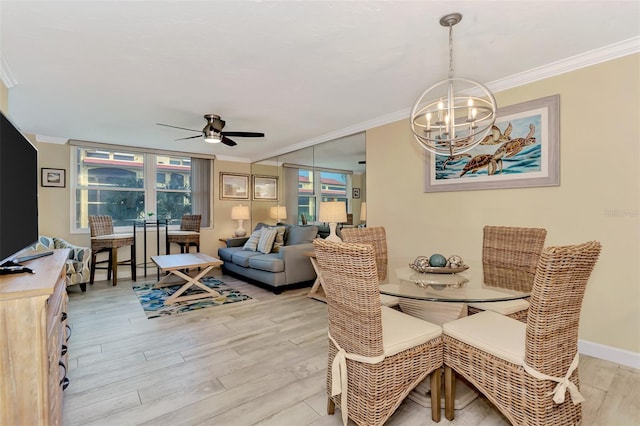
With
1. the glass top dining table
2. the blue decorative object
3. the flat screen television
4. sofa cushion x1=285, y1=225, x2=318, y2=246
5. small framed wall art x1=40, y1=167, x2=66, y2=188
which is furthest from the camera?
sofa cushion x1=285, y1=225, x2=318, y2=246

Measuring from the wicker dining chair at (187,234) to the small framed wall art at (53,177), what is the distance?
180 centimetres

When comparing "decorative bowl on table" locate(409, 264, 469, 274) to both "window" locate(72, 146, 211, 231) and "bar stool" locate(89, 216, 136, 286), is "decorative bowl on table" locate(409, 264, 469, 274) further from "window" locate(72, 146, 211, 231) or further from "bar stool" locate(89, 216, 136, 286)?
"window" locate(72, 146, 211, 231)

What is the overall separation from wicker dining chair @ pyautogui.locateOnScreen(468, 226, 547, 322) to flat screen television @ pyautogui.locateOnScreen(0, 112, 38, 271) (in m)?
2.73

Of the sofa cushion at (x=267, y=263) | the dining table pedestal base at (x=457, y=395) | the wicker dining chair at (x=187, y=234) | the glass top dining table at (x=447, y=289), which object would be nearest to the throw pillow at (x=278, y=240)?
the sofa cushion at (x=267, y=263)

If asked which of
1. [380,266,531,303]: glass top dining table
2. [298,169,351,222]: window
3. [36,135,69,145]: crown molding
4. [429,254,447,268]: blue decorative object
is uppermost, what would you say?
[36,135,69,145]: crown molding

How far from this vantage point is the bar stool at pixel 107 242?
15.9ft

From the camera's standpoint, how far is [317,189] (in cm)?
519

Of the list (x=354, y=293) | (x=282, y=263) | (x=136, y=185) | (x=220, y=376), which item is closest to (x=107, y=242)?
(x=136, y=185)

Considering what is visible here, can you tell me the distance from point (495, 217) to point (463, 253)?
1.57ft

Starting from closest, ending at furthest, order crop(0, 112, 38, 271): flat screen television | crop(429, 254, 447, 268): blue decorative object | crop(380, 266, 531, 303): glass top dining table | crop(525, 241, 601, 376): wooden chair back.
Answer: crop(525, 241, 601, 376): wooden chair back, crop(0, 112, 38, 271): flat screen television, crop(380, 266, 531, 303): glass top dining table, crop(429, 254, 447, 268): blue decorative object

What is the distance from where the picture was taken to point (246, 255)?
199 inches

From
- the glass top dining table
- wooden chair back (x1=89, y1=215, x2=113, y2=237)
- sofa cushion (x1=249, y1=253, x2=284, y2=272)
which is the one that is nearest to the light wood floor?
the glass top dining table

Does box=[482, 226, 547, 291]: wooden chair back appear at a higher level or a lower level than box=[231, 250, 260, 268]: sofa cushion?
higher

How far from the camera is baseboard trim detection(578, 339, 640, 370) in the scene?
7.56 ft
